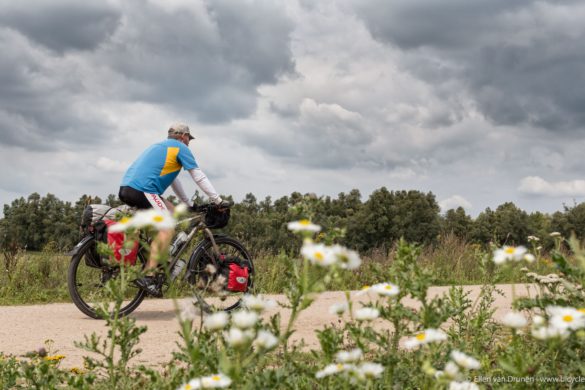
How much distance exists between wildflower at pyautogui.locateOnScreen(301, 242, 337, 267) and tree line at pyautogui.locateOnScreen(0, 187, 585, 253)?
5260 centimetres

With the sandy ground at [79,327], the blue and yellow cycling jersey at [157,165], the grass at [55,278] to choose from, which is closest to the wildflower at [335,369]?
the sandy ground at [79,327]

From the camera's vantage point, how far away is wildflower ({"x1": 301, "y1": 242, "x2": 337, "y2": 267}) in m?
2.02

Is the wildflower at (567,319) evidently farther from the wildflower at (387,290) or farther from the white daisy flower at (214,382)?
the white daisy flower at (214,382)

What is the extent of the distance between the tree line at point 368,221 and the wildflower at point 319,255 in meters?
52.6

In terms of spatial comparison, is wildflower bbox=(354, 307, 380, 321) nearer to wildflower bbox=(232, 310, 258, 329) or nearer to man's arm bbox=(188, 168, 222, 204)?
wildflower bbox=(232, 310, 258, 329)

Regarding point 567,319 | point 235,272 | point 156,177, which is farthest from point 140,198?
point 567,319

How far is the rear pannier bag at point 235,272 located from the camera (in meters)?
7.50

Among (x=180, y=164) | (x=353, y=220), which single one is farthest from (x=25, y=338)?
(x=353, y=220)

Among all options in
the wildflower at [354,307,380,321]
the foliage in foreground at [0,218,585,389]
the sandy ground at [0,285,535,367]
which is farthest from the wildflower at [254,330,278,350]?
the sandy ground at [0,285,535,367]

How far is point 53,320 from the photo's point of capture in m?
7.27

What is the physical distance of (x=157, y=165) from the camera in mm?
7074

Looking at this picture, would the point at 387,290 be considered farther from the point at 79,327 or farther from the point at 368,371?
the point at 79,327

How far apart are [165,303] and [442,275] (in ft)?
20.7

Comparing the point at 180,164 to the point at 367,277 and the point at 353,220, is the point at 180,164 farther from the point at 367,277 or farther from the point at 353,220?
the point at 353,220
